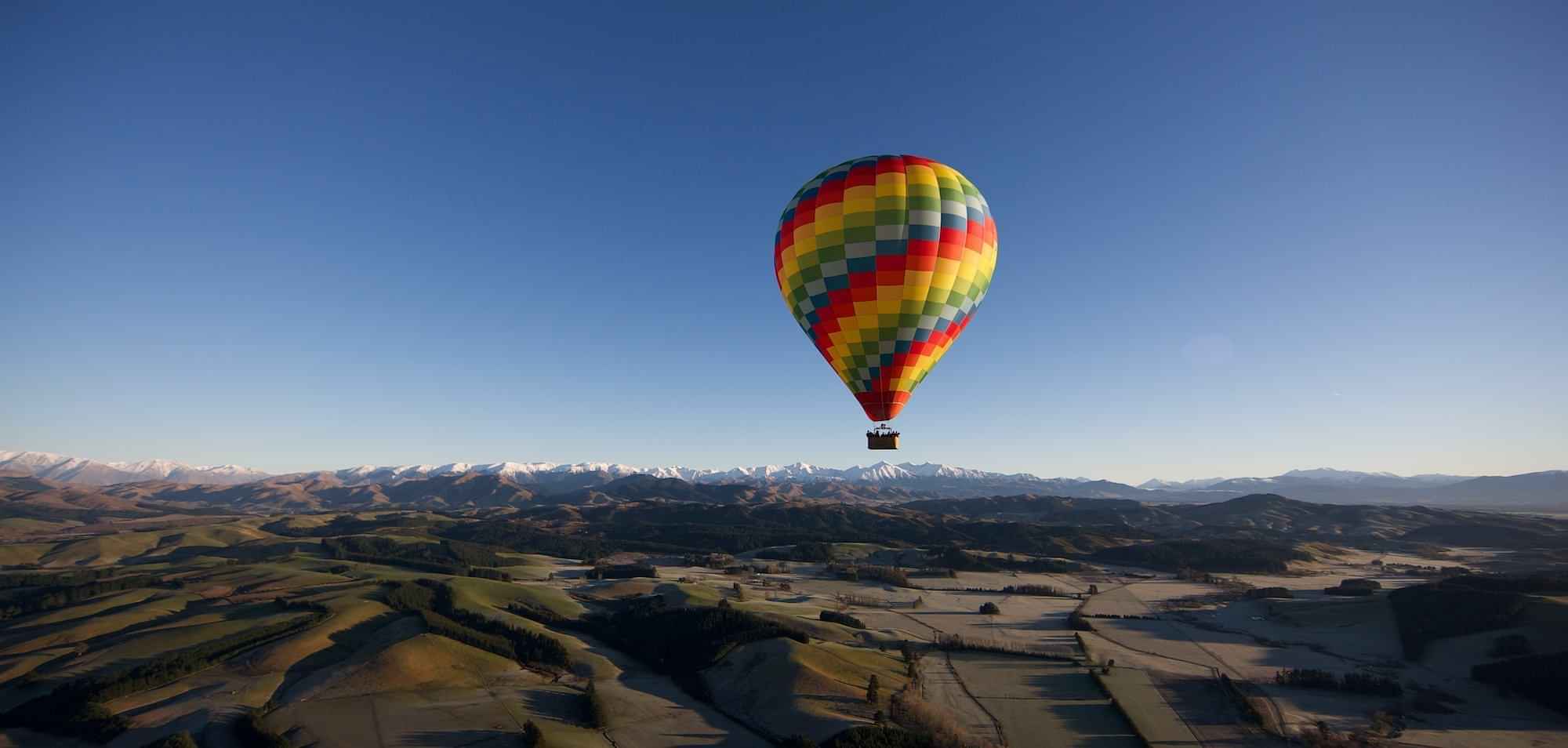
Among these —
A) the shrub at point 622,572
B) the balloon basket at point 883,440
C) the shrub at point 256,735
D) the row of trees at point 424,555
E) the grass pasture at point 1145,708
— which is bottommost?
the row of trees at point 424,555

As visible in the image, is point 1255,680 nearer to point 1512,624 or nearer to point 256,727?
point 1512,624

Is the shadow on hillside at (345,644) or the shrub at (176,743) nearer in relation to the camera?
the shrub at (176,743)

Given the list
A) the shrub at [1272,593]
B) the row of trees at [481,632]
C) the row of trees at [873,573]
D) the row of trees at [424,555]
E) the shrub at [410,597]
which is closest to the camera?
the row of trees at [481,632]

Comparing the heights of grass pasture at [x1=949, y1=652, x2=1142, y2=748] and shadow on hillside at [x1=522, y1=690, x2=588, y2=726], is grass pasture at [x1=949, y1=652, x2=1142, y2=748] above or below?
above

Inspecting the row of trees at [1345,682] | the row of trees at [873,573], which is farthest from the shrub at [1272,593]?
the row of trees at [873,573]

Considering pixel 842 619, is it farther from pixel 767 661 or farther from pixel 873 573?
pixel 873 573

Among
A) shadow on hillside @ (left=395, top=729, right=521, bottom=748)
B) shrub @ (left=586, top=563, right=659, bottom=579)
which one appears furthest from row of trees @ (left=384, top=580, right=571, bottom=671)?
shrub @ (left=586, top=563, right=659, bottom=579)

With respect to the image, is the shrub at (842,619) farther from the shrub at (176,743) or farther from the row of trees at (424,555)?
the row of trees at (424,555)

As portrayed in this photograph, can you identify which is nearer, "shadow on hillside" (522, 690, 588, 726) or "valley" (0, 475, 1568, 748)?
"valley" (0, 475, 1568, 748)

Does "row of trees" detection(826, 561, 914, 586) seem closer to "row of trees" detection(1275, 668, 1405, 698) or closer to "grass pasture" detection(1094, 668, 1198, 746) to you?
"grass pasture" detection(1094, 668, 1198, 746)
